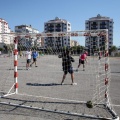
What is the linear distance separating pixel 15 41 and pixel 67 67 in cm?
326

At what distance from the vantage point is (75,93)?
31.0 ft

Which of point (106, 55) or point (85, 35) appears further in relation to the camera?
point (85, 35)

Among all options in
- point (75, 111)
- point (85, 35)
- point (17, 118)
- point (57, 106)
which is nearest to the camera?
point (17, 118)

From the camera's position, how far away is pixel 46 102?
308 inches

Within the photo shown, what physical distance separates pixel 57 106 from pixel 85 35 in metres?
2.79

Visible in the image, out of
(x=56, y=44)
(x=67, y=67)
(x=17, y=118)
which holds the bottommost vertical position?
(x=17, y=118)

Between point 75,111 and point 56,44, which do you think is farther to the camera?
point 56,44

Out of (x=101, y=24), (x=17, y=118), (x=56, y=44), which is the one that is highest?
(x=101, y=24)

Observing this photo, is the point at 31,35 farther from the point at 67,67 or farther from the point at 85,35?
the point at 67,67

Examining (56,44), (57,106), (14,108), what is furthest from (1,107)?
(56,44)

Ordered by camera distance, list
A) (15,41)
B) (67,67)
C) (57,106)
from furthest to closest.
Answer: (67,67) < (15,41) < (57,106)

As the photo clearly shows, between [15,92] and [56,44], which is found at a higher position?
[56,44]

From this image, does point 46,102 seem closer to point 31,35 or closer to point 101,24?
point 31,35

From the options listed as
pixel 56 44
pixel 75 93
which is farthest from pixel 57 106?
pixel 56 44
